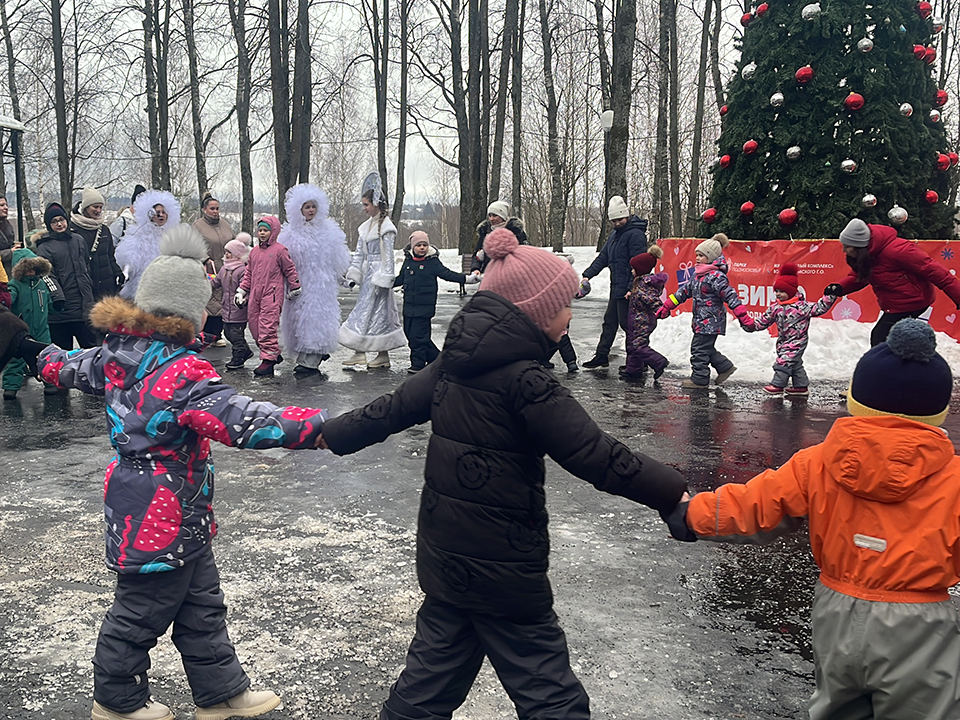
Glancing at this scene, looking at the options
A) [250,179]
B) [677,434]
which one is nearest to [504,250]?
[677,434]

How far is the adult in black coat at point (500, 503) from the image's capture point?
100 inches

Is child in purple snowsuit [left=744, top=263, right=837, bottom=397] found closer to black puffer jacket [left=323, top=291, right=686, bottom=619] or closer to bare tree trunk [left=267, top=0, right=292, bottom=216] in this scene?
black puffer jacket [left=323, top=291, right=686, bottom=619]

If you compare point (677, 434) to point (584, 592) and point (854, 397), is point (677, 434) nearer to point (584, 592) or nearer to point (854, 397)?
point (584, 592)

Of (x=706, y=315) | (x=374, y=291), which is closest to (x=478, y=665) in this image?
(x=706, y=315)

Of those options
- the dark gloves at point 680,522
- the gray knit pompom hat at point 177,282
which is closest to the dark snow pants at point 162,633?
the gray knit pompom hat at point 177,282

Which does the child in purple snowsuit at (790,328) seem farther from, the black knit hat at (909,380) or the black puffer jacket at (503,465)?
the black puffer jacket at (503,465)

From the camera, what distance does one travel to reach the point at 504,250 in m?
2.82

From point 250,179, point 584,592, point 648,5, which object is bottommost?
point 584,592

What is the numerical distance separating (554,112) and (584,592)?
1101 inches

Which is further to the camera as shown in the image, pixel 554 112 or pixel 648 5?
pixel 648 5

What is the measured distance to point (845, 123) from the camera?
1341 centimetres

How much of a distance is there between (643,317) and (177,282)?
7.59m

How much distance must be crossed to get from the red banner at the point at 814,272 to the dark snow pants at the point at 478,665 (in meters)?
9.93

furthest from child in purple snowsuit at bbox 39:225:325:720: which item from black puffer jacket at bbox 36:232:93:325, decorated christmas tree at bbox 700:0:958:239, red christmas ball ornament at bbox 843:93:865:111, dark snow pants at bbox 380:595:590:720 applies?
red christmas ball ornament at bbox 843:93:865:111
